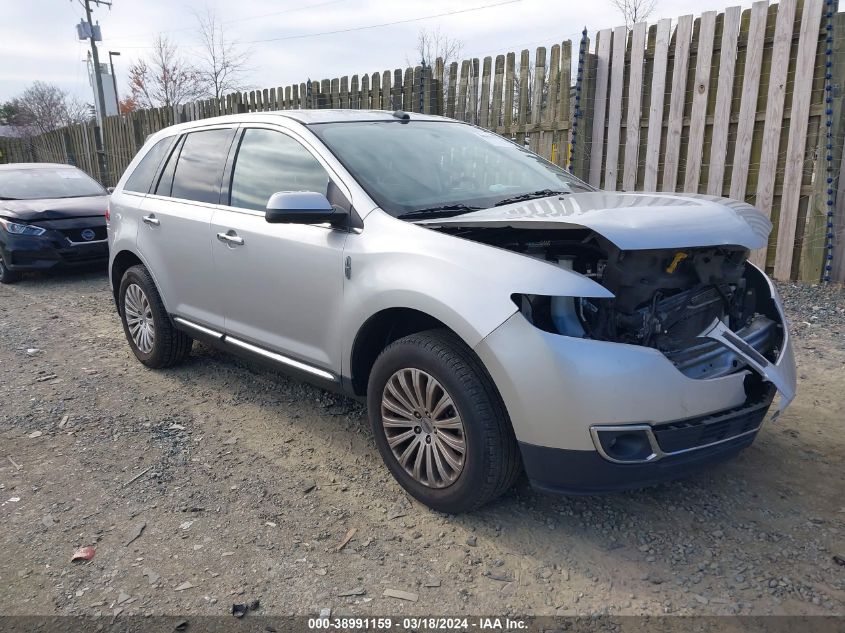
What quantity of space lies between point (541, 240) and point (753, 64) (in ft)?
14.9

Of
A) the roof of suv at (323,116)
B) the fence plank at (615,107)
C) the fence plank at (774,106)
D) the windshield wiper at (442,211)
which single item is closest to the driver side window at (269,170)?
the roof of suv at (323,116)

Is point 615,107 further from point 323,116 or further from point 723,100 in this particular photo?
point 323,116

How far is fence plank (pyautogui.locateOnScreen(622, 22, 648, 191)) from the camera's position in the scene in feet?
22.0

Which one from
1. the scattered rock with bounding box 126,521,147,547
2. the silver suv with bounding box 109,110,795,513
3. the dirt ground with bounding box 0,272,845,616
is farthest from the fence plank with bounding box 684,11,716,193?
the scattered rock with bounding box 126,521,147,547

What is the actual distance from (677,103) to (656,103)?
216 millimetres

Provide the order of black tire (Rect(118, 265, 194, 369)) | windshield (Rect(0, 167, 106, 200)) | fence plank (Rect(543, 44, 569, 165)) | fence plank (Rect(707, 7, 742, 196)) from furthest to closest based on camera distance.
Result: windshield (Rect(0, 167, 106, 200)), fence plank (Rect(543, 44, 569, 165)), fence plank (Rect(707, 7, 742, 196)), black tire (Rect(118, 265, 194, 369))

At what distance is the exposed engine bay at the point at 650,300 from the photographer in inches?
104

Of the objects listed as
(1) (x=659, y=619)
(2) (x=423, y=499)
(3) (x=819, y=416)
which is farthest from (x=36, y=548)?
(3) (x=819, y=416)

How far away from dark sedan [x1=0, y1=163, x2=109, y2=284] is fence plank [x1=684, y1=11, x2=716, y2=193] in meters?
7.34

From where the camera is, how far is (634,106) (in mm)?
6852

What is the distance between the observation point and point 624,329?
271 cm

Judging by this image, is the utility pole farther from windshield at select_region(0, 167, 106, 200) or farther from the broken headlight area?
the broken headlight area

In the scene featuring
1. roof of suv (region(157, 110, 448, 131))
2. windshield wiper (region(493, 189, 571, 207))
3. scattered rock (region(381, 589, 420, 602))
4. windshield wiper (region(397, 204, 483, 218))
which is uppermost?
roof of suv (region(157, 110, 448, 131))

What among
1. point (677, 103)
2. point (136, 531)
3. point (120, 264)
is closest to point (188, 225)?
point (120, 264)
